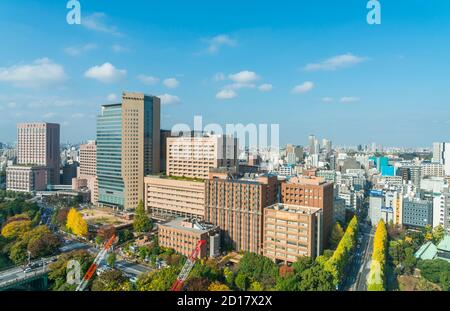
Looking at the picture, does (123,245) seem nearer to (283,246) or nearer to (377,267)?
(283,246)

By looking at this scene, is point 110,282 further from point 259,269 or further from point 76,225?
point 76,225

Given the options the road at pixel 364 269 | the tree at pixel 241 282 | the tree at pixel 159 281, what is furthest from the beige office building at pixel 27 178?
the road at pixel 364 269

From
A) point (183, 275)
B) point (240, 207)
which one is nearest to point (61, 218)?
point (240, 207)

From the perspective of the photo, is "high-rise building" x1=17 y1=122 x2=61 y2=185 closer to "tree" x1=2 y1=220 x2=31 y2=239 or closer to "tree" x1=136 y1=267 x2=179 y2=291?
"tree" x1=2 y1=220 x2=31 y2=239

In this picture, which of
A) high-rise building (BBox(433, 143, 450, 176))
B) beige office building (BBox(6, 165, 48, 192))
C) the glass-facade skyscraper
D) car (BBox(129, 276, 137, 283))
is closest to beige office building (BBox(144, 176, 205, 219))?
the glass-facade skyscraper

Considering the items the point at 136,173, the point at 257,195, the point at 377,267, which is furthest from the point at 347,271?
the point at 136,173

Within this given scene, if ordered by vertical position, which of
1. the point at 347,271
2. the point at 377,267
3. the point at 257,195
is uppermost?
the point at 257,195
